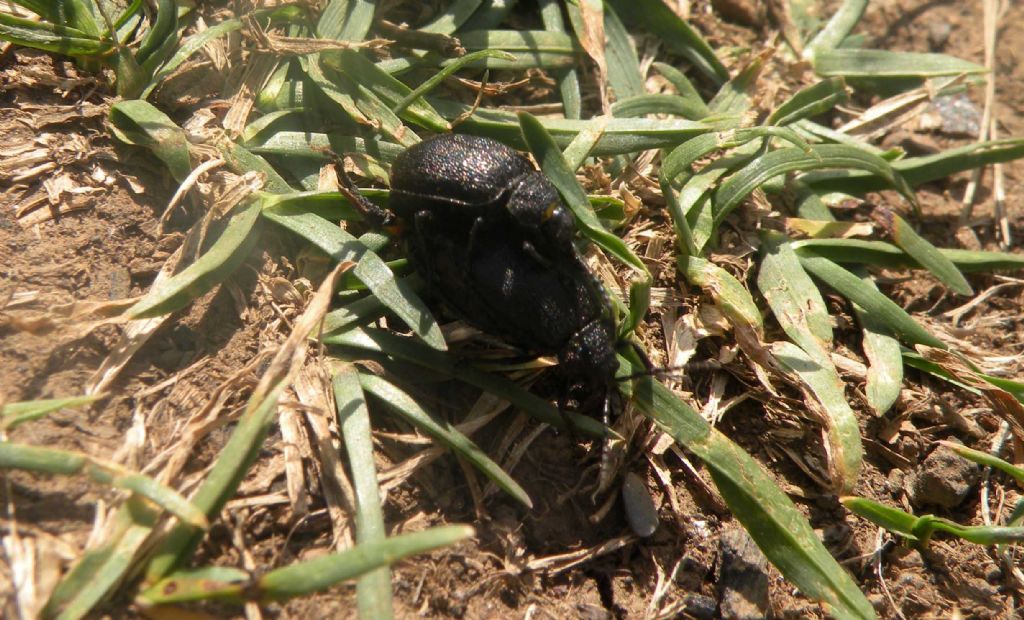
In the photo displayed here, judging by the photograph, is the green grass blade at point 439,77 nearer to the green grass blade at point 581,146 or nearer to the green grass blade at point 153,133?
the green grass blade at point 581,146

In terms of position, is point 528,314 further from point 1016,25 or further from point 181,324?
point 1016,25

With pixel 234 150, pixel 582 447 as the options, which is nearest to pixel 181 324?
pixel 234 150

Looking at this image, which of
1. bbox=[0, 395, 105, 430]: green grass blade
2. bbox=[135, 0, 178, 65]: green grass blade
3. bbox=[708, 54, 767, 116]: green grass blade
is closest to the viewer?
bbox=[0, 395, 105, 430]: green grass blade

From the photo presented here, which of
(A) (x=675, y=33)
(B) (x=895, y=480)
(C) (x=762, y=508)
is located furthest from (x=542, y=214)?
(B) (x=895, y=480)

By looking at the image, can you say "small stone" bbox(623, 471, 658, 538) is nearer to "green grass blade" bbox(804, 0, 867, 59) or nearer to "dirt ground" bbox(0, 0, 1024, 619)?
"dirt ground" bbox(0, 0, 1024, 619)

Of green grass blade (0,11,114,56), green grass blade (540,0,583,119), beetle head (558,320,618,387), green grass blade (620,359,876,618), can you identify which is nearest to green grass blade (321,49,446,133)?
green grass blade (540,0,583,119)

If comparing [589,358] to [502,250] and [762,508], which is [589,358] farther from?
[762,508]
